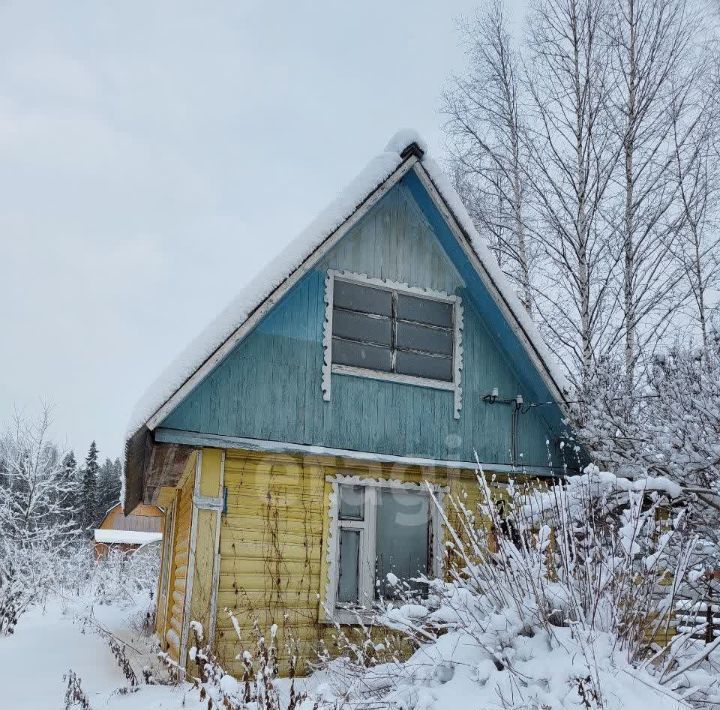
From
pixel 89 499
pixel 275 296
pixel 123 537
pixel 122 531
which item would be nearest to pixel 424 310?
pixel 275 296

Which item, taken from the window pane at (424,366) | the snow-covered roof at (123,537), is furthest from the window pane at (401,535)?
the snow-covered roof at (123,537)

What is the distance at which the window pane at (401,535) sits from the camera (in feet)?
26.4

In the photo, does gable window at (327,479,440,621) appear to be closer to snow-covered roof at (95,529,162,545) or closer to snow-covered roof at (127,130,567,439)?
snow-covered roof at (127,130,567,439)

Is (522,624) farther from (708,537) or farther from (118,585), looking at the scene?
(118,585)

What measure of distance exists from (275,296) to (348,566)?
309cm

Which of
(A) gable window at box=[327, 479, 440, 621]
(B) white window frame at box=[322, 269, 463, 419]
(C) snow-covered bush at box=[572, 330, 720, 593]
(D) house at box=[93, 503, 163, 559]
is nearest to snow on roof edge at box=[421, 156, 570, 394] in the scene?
(C) snow-covered bush at box=[572, 330, 720, 593]

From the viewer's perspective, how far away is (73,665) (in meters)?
9.20

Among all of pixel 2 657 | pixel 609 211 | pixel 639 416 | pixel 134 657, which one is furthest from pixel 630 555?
pixel 609 211

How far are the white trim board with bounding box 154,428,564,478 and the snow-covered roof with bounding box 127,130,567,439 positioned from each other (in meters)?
0.48

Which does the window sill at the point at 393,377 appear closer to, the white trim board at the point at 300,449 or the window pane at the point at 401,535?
the white trim board at the point at 300,449

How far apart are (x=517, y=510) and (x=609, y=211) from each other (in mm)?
9658

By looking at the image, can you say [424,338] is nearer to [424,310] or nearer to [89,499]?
[424,310]

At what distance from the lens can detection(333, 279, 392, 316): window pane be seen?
8461 mm

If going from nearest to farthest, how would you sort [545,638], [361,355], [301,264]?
[545,638] < [301,264] < [361,355]
